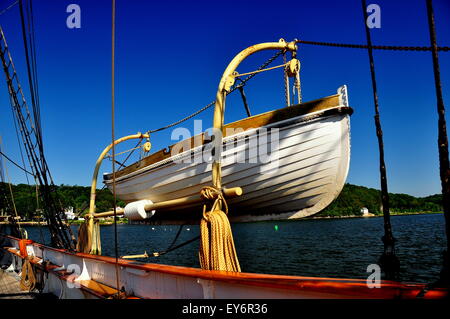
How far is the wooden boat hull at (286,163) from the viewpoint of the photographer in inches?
216

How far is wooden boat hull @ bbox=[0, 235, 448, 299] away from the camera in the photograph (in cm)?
224

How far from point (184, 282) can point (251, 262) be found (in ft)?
64.2

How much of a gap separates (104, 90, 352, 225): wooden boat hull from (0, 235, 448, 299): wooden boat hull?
2299 millimetres

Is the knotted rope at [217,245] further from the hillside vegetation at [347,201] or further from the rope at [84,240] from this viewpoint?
the hillside vegetation at [347,201]

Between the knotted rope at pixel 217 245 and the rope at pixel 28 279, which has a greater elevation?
the knotted rope at pixel 217 245

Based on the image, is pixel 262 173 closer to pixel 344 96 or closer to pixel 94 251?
pixel 344 96

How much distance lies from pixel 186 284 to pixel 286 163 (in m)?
3.01

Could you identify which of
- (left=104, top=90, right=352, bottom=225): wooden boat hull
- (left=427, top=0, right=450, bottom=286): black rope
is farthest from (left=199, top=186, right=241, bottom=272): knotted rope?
(left=427, top=0, right=450, bottom=286): black rope

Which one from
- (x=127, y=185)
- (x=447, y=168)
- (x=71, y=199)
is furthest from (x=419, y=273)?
(x=71, y=199)

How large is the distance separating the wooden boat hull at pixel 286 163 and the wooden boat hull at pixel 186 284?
2299 mm

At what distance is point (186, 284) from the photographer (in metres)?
3.79

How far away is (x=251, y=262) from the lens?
22.2 meters

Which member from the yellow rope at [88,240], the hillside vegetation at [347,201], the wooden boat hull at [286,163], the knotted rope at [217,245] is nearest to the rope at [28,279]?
the yellow rope at [88,240]
